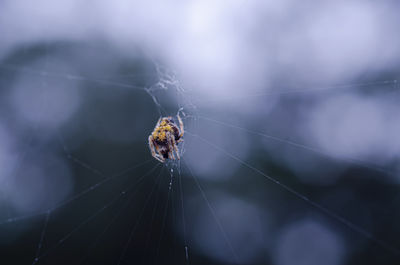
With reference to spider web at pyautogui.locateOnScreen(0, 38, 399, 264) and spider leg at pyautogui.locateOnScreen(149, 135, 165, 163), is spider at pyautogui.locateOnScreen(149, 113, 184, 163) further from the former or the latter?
spider web at pyautogui.locateOnScreen(0, 38, 399, 264)

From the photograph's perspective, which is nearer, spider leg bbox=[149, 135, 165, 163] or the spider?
the spider

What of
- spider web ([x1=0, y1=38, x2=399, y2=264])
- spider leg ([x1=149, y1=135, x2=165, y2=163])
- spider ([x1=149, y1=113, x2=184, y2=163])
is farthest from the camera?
spider web ([x1=0, y1=38, x2=399, y2=264])

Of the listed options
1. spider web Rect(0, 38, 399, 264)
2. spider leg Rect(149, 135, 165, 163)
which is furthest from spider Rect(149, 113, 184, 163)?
spider web Rect(0, 38, 399, 264)

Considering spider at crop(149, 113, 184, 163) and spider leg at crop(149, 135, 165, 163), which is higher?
spider at crop(149, 113, 184, 163)

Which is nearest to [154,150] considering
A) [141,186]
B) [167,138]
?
[167,138]

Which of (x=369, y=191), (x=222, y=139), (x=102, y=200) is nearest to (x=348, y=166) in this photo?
(x=369, y=191)

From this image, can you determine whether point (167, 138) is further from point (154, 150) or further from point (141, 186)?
point (141, 186)

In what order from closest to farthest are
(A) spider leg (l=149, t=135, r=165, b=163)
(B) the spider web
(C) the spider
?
(C) the spider < (A) spider leg (l=149, t=135, r=165, b=163) < (B) the spider web
